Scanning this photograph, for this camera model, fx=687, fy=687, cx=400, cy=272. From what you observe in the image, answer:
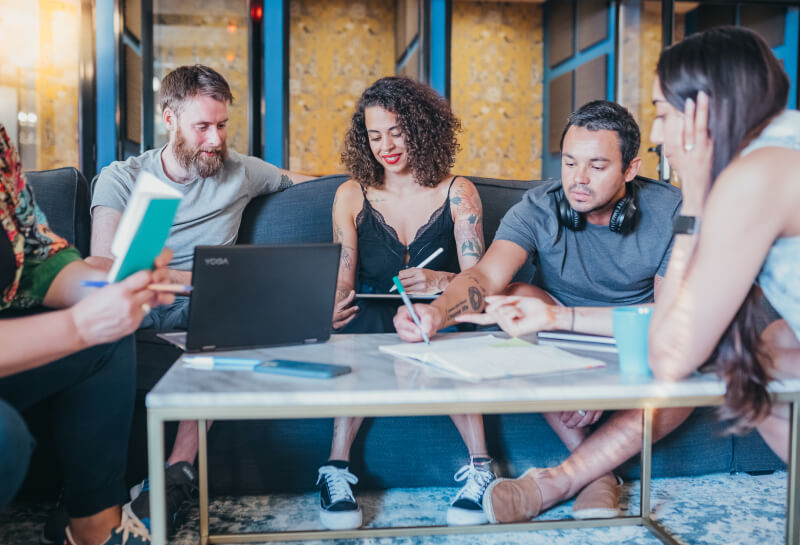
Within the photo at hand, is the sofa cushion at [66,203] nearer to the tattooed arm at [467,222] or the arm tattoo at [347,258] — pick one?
the arm tattoo at [347,258]

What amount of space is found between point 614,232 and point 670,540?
0.79 m

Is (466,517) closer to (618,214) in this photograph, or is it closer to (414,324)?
(414,324)

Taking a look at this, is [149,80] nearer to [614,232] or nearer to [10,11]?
[10,11]

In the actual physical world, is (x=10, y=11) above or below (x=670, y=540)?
above

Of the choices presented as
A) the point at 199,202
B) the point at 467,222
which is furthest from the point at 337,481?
the point at 199,202

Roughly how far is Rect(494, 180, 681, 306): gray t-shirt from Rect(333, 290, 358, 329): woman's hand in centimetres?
47

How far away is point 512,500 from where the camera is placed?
1.59 meters

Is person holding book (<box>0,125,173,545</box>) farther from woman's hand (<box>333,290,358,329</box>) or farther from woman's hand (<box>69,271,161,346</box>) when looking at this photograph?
woman's hand (<box>333,290,358,329</box>)

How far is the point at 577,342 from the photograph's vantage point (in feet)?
4.27

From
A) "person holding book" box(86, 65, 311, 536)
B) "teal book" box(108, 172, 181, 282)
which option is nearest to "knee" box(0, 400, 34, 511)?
"teal book" box(108, 172, 181, 282)

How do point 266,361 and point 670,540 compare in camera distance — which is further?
point 670,540

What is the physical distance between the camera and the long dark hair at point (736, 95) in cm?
108

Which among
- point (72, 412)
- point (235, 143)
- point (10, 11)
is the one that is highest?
point (10, 11)

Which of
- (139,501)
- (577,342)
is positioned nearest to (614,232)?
(577,342)
